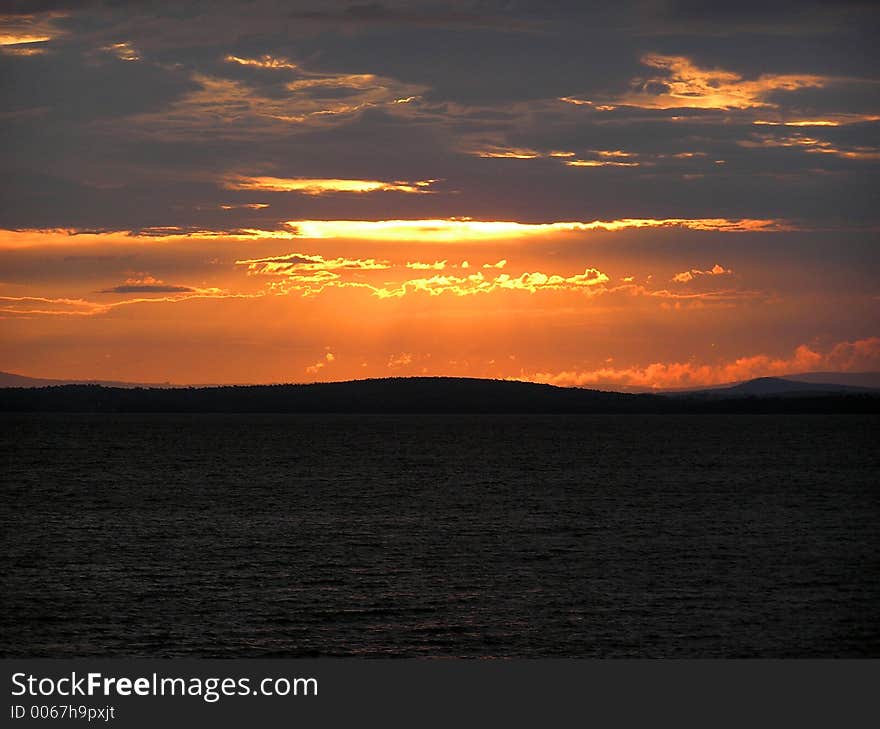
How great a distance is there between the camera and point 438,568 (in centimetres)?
6669

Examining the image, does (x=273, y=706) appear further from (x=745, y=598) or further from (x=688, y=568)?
(x=688, y=568)

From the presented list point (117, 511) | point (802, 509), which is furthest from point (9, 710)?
point (802, 509)

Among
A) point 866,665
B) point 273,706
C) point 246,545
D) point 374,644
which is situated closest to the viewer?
point 273,706

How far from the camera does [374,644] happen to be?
47.3 meters

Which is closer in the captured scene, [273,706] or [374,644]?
[273,706]

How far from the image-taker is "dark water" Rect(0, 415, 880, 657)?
1923 inches

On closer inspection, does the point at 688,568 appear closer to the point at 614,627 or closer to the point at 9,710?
the point at 614,627

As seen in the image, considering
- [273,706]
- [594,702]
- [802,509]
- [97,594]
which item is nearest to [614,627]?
[594,702]

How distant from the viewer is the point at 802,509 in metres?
104

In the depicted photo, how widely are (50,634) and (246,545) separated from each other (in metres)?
28.2

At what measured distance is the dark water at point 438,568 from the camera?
48.8 m

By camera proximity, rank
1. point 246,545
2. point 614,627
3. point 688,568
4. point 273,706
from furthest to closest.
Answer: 1. point 246,545
2. point 688,568
3. point 614,627
4. point 273,706

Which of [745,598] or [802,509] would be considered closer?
[745,598]

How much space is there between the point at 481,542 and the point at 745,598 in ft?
81.3
